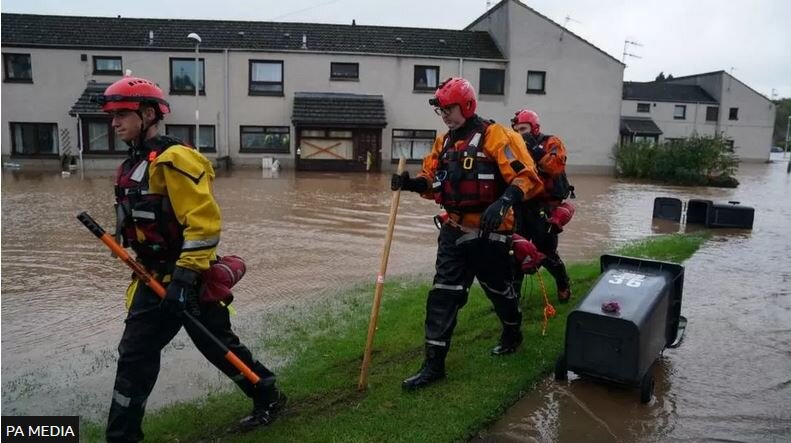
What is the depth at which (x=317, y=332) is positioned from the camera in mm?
5867

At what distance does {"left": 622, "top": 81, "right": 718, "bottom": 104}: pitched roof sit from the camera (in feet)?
161

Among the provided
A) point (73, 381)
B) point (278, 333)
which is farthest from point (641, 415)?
point (73, 381)

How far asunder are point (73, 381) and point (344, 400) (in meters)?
2.25

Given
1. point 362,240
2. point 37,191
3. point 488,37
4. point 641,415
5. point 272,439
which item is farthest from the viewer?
point 488,37

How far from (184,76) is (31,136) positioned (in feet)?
26.1

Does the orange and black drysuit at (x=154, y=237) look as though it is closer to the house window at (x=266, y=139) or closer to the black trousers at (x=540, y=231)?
the black trousers at (x=540, y=231)

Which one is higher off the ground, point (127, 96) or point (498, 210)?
point (127, 96)

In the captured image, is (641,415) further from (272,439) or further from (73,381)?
(73,381)

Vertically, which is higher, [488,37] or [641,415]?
[488,37]

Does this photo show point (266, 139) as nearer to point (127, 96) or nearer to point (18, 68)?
point (18, 68)

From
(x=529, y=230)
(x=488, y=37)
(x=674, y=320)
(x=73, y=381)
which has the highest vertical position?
(x=488, y=37)

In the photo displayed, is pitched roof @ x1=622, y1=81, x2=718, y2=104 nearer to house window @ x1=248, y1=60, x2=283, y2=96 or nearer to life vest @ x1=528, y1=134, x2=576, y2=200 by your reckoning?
house window @ x1=248, y1=60, x2=283, y2=96

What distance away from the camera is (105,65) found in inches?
1158

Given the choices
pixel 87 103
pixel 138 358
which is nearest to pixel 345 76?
pixel 87 103
